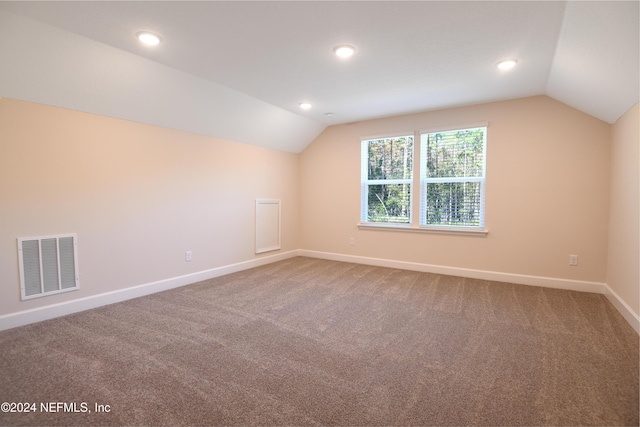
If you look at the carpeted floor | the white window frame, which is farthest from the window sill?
the carpeted floor

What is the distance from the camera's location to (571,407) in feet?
5.23

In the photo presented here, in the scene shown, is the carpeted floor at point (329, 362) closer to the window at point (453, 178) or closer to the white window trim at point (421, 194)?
the white window trim at point (421, 194)

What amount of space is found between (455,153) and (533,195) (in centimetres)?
110

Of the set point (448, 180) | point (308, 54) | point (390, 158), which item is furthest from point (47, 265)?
point (448, 180)

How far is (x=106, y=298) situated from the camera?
10.2ft

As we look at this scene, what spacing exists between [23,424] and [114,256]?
1.95 meters

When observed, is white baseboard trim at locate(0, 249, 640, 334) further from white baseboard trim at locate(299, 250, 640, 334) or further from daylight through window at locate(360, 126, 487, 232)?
daylight through window at locate(360, 126, 487, 232)

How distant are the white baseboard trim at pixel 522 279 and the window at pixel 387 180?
675 millimetres

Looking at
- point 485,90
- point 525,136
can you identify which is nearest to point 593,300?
point 525,136

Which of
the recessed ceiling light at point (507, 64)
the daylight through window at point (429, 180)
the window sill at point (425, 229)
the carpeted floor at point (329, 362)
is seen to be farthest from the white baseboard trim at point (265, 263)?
the recessed ceiling light at point (507, 64)

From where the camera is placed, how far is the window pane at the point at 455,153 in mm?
4113

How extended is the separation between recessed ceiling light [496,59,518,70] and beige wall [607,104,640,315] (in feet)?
3.49

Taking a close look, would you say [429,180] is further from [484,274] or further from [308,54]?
[308,54]

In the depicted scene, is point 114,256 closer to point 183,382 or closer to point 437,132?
point 183,382
